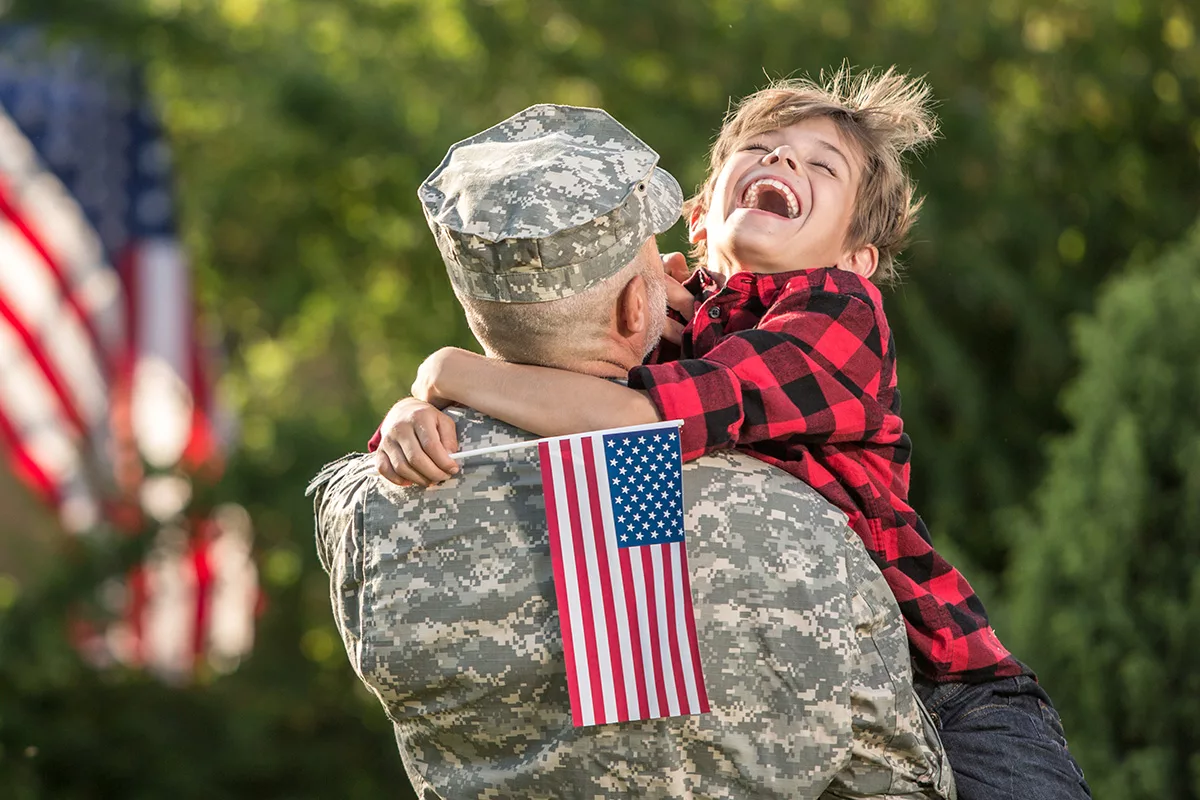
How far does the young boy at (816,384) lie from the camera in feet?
7.56

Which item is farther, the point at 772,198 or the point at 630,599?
the point at 772,198

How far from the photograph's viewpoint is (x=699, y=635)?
2.29 meters

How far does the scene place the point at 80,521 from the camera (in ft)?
29.8

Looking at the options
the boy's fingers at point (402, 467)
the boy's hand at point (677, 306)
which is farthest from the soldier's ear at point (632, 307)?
the boy's fingers at point (402, 467)

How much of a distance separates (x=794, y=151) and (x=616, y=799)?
1.18m

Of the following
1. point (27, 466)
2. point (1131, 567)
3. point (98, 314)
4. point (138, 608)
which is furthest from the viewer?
point (98, 314)

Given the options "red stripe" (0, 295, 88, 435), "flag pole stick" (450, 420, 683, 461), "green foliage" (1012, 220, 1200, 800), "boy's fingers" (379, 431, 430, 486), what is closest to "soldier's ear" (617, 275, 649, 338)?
"flag pole stick" (450, 420, 683, 461)

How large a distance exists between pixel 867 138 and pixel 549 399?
92 cm

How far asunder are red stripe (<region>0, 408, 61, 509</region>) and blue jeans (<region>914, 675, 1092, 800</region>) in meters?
7.47

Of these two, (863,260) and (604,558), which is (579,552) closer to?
(604,558)

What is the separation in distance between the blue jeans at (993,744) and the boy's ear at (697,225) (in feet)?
3.09

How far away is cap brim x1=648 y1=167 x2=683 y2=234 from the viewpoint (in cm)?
239

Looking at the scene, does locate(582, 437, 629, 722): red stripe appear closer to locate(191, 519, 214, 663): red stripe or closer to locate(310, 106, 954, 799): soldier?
locate(310, 106, 954, 799): soldier

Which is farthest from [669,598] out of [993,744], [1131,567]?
[1131,567]
